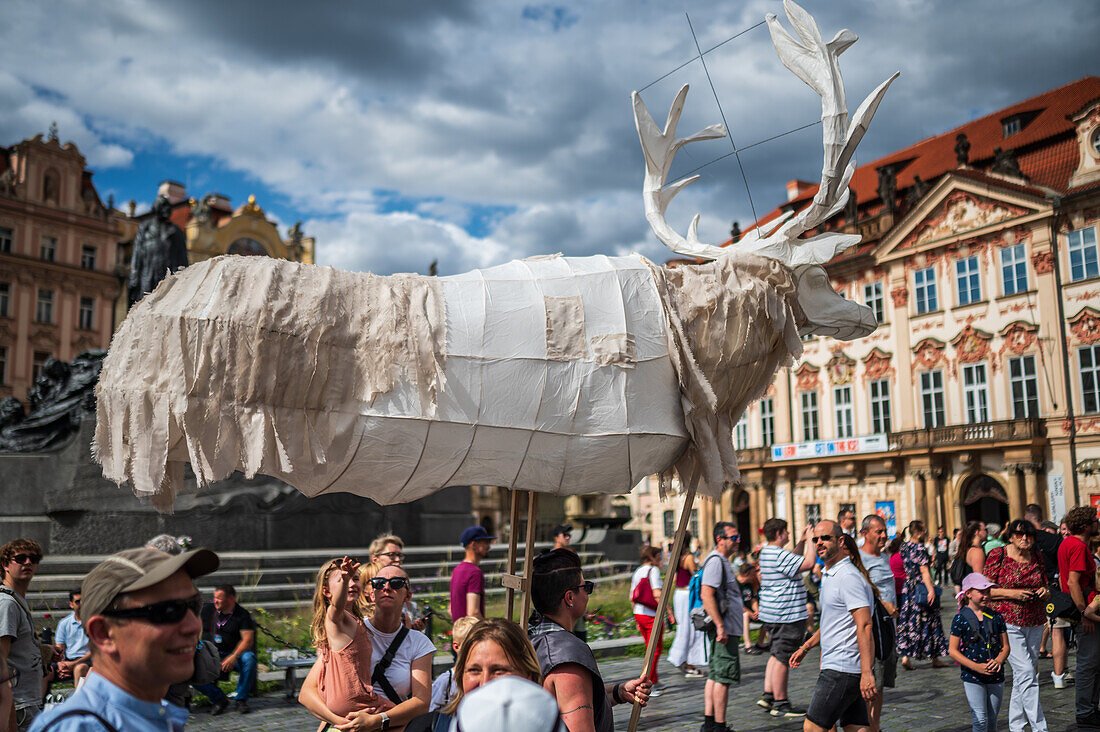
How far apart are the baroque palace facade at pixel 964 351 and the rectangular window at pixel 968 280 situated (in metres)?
0.05

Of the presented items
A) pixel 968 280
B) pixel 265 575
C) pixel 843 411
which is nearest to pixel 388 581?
pixel 265 575

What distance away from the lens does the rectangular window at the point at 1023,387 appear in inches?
1183

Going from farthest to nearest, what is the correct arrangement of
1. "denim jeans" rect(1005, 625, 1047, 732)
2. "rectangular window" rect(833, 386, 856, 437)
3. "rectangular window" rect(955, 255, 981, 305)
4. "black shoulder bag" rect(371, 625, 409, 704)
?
"rectangular window" rect(833, 386, 856, 437) < "rectangular window" rect(955, 255, 981, 305) < "denim jeans" rect(1005, 625, 1047, 732) < "black shoulder bag" rect(371, 625, 409, 704)

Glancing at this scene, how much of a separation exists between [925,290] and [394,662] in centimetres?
3264

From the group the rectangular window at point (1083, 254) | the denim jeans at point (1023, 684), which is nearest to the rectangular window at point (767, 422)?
the rectangular window at point (1083, 254)

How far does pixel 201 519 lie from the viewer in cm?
1359

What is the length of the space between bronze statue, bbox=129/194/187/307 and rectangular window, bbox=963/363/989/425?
86.1ft

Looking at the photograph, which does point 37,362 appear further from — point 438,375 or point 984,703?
point 438,375

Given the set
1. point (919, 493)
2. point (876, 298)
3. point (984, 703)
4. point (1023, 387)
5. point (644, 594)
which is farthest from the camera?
point (876, 298)

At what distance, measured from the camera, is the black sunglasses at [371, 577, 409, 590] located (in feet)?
14.4

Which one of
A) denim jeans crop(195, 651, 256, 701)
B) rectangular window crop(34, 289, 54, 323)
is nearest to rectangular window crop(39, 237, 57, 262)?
rectangular window crop(34, 289, 54, 323)

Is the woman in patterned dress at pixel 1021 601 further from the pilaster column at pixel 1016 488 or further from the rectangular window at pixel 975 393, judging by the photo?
the rectangular window at pixel 975 393

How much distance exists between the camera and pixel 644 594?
10.1 m

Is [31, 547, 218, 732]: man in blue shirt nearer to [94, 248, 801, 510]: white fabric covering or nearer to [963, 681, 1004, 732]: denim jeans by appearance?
[94, 248, 801, 510]: white fabric covering
